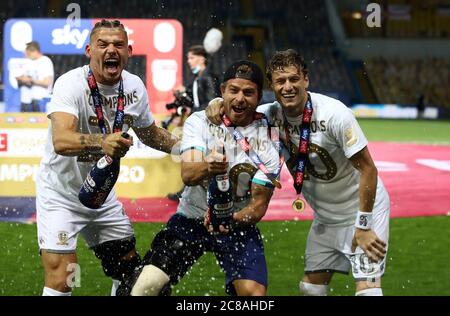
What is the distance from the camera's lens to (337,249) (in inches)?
256

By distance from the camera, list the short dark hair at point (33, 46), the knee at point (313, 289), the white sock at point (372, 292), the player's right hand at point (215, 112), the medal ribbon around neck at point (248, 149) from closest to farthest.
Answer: the medal ribbon around neck at point (248, 149) < the player's right hand at point (215, 112) < the white sock at point (372, 292) < the knee at point (313, 289) < the short dark hair at point (33, 46)

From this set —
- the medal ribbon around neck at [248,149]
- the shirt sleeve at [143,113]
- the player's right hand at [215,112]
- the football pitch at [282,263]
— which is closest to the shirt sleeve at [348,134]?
the medal ribbon around neck at [248,149]

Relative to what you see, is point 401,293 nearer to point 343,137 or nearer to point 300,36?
point 343,137

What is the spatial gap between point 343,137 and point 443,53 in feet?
144

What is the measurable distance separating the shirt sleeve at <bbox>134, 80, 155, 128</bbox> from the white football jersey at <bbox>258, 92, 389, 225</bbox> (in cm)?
84

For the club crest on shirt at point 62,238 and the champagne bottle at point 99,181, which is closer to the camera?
the champagne bottle at point 99,181

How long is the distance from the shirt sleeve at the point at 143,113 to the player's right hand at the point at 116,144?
952mm

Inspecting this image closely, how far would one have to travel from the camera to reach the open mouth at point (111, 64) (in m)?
6.02

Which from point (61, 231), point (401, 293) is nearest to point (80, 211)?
point (61, 231)

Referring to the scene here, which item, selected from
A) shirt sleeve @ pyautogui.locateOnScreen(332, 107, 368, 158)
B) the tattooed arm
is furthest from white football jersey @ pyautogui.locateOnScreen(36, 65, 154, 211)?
shirt sleeve @ pyautogui.locateOnScreen(332, 107, 368, 158)

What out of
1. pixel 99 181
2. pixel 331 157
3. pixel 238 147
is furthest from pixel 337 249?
pixel 99 181

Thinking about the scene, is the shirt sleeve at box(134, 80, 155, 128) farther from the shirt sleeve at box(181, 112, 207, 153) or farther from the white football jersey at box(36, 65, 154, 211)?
the shirt sleeve at box(181, 112, 207, 153)

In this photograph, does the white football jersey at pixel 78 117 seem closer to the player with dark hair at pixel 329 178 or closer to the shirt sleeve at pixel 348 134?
the player with dark hair at pixel 329 178

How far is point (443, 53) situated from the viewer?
4806 centimetres
